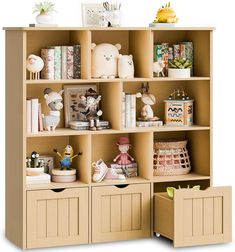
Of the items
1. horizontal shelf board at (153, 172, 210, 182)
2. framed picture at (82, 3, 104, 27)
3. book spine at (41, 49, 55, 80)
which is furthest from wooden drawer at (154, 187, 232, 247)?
framed picture at (82, 3, 104, 27)

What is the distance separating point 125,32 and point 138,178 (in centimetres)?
98

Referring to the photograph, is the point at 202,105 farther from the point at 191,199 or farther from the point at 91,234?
the point at 91,234

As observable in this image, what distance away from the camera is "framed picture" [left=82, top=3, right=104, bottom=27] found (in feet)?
20.0

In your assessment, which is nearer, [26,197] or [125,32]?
[26,197]

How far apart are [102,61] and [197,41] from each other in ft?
2.35

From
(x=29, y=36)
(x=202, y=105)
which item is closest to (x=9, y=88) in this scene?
(x=29, y=36)

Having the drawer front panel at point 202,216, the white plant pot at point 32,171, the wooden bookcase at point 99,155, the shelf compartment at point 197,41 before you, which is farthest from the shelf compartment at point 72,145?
the shelf compartment at point 197,41

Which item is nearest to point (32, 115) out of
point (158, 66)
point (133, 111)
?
point (133, 111)

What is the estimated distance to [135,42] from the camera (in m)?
6.30

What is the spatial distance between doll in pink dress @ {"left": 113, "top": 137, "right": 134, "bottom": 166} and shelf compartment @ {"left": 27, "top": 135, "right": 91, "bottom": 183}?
29 cm

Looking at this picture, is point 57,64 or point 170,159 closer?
point 57,64

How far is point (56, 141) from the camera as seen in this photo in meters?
6.30

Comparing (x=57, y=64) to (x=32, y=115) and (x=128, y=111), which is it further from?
(x=128, y=111)

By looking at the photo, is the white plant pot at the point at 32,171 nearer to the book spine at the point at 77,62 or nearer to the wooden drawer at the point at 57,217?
the wooden drawer at the point at 57,217
